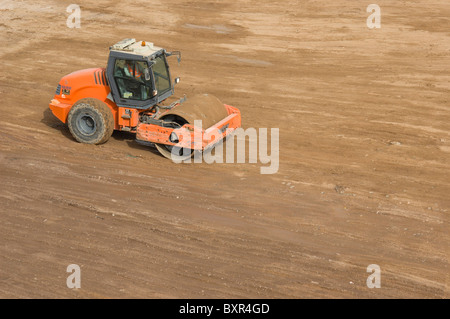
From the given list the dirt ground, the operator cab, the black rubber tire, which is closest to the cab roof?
the operator cab

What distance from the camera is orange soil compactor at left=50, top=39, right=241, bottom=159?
12.9 metres

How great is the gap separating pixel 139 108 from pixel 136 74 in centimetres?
73

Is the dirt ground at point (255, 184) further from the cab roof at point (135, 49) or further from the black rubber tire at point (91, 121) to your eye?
the cab roof at point (135, 49)

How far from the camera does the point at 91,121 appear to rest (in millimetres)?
13766

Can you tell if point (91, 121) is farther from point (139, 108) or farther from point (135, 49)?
point (135, 49)

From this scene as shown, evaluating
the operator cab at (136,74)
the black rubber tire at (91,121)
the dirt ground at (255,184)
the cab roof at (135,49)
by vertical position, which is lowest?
the dirt ground at (255,184)

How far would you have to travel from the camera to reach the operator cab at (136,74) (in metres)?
13.0

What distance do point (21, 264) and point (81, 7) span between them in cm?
1699

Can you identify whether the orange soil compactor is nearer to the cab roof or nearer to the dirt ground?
the cab roof

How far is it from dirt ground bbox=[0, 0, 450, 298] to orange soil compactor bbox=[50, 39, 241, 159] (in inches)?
21.1

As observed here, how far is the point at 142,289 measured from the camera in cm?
938

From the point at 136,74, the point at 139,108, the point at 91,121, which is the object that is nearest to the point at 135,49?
the point at 136,74

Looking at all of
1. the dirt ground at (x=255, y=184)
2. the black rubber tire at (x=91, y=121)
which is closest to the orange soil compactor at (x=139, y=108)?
the black rubber tire at (x=91, y=121)
